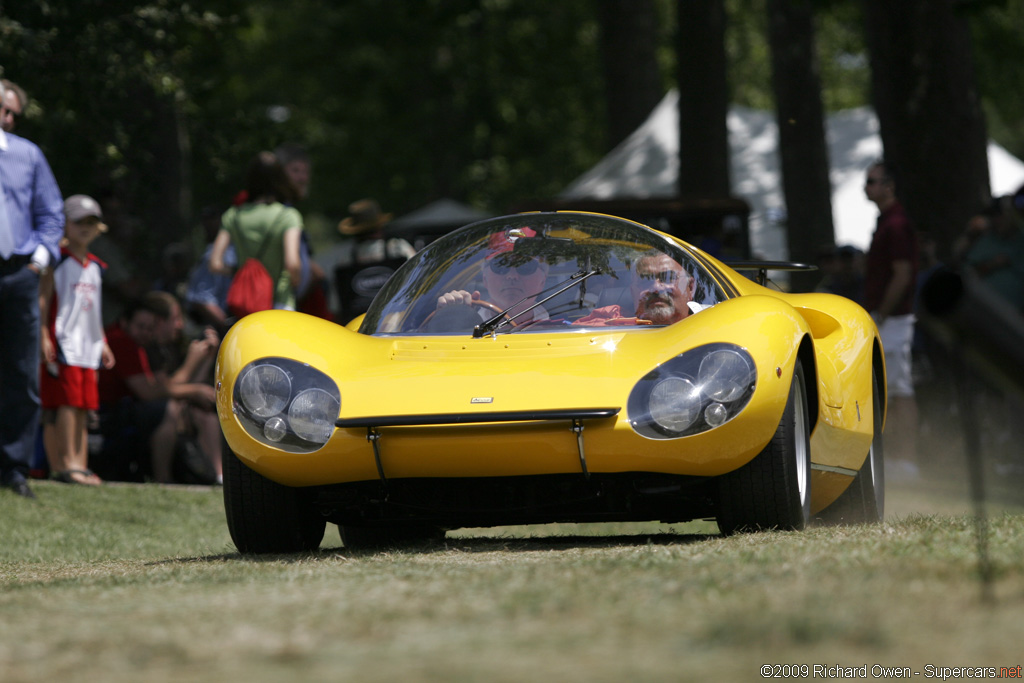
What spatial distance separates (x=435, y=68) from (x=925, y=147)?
25.7 meters

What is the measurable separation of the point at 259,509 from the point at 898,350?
6535 millimetres

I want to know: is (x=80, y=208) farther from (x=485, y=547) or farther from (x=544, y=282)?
(x=485, y=547)

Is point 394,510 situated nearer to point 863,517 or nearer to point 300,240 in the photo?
point 863,517

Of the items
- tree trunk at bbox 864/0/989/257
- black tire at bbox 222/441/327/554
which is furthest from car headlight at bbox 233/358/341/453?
tree trunk at bbox 864/0/989/257

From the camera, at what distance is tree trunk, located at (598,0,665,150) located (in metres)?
22.8

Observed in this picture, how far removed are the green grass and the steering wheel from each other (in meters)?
1.08

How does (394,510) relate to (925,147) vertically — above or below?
below

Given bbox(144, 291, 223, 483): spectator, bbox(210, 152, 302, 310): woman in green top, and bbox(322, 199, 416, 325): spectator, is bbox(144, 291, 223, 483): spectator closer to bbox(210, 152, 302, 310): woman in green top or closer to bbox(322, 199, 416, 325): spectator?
bbox(210, 152, 302, 310): woman in green top

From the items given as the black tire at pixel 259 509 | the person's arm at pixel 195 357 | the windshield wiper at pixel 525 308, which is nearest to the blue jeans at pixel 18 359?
the person's arm at pixel 195 357

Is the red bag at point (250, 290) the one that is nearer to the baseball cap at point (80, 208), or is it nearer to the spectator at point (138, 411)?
the baseball cap at point (80, 208)

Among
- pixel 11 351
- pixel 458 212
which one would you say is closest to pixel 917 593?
pixel 11 351

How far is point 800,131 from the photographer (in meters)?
17.5

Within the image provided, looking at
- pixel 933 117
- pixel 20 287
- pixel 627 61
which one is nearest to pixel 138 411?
pixel 20 287

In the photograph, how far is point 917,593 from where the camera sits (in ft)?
10.5
